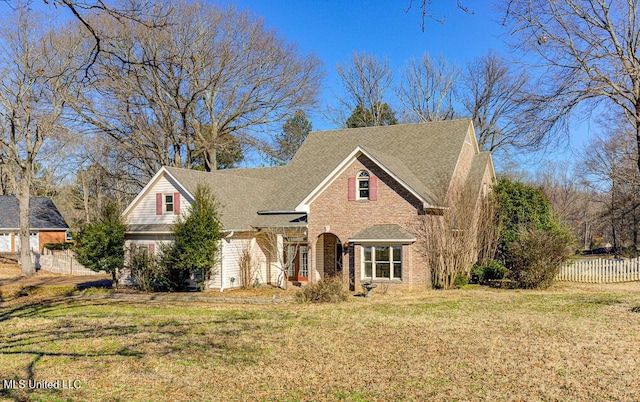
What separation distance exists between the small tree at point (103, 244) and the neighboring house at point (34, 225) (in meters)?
24.8

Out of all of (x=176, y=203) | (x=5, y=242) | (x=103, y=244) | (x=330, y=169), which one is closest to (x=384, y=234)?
(x=330, y=169)

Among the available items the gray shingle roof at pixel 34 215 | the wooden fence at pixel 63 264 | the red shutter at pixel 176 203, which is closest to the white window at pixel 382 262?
the red shutter at pixel 176 203

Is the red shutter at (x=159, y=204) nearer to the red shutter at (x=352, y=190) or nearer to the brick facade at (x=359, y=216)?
the brick facade at (x=359, y=216)

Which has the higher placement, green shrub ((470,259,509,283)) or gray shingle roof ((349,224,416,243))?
gray shingle roof ((349,224,416,243))

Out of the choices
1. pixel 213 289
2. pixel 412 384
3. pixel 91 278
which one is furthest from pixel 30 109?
pixel 412 384

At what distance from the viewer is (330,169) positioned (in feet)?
95.1

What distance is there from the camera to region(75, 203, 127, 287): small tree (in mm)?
24422

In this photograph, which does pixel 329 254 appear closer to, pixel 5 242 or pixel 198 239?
pixel 198 239

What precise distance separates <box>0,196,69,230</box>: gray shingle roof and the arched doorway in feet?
103

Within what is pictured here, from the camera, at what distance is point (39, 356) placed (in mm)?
11891

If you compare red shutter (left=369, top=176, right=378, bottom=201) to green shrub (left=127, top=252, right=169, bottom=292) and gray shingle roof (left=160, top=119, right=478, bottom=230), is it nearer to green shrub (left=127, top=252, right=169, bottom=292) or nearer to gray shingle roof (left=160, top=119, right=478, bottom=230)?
gray shingle roof (left=160, top=119, right=478, bottom=230)

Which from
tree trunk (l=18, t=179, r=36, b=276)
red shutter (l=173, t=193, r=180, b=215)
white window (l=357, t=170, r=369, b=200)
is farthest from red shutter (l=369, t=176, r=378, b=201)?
tree trunk (l=18, t=179, r=36, b=276)

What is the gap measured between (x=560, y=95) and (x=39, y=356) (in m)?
20.1

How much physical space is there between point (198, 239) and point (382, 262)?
7708 millimetres
